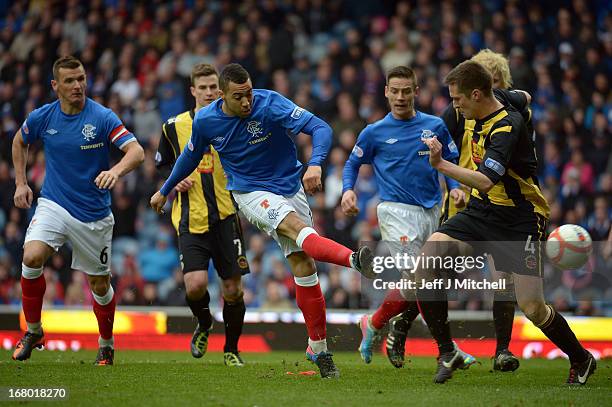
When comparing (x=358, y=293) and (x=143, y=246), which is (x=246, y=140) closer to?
(x=358, y=293)

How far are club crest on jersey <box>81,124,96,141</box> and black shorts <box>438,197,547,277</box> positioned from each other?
10.7 feet

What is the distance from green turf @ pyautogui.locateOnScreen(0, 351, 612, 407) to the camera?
20.3ft

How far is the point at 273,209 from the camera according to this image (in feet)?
24.1

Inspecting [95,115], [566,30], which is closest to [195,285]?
[95,115]

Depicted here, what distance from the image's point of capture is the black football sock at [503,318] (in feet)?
27.2

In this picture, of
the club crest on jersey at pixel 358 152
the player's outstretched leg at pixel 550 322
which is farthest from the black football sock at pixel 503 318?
the club crest on jersey at pixel 358 152

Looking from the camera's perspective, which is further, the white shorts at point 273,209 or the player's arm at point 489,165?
the white shorts at point 273,209

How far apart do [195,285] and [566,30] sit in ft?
30.0

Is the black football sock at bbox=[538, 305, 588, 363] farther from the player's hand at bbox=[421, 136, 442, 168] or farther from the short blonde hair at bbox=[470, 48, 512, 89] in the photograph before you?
the short blonde hair at bbox=[470, 48, 512, 89]

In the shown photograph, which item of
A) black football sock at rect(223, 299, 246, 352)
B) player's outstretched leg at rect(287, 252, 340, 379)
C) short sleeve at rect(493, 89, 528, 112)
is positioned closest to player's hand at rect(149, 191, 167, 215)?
player's outstretched leg at rect(287, 252, 340, 379)

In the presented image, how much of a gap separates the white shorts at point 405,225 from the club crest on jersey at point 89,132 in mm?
2610

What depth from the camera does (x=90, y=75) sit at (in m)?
17.6

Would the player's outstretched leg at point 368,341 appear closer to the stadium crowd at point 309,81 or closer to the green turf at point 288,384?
the green turf at point 288,384

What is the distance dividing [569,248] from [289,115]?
2.37m
